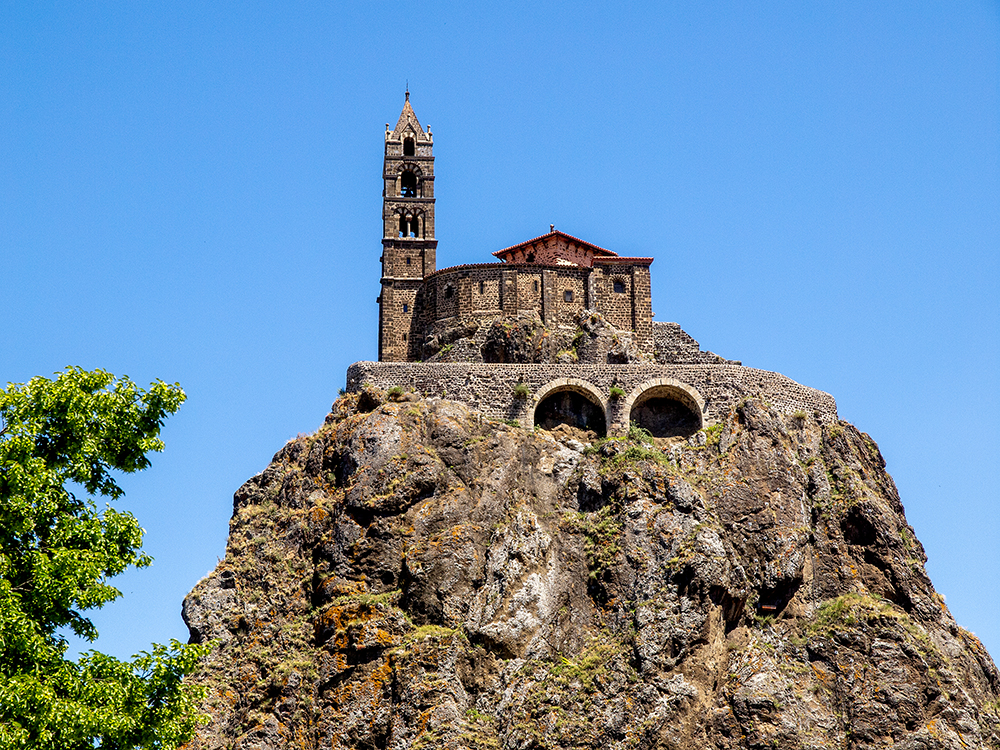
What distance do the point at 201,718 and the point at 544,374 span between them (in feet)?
159

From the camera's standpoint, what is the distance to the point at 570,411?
76.3 meters

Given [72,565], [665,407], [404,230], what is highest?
[404,230]

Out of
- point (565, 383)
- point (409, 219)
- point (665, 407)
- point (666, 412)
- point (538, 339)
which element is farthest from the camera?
point (409, 219)

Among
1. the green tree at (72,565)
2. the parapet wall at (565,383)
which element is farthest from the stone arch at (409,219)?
the green tree at (72,565)

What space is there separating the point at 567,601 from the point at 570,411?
1394cm

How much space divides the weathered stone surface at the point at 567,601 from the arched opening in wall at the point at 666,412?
1.97 m

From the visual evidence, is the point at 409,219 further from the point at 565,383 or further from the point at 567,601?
the point at 567,601

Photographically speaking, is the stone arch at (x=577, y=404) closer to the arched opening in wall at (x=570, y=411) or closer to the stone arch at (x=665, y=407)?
the arched opening in wall at (x=570, y=411)

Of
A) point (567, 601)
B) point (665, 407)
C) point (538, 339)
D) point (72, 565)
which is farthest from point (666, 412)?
point (72, 565)

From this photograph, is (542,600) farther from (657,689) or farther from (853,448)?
(853,448)

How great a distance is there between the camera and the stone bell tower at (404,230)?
8525cm

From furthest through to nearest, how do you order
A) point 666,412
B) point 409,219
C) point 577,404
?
point 409,219, point 666,412, point 577,404

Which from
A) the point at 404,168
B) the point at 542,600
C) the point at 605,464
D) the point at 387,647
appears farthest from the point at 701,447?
the point at 404,168

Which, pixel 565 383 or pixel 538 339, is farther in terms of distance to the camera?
pixel 538 339
